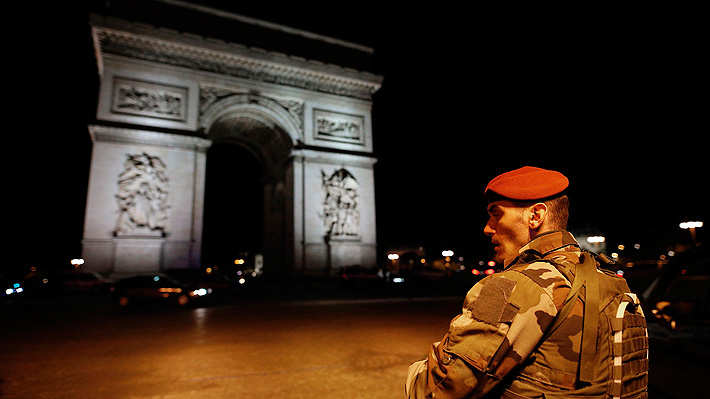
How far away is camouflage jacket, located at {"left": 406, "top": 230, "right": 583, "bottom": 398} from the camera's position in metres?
1.08

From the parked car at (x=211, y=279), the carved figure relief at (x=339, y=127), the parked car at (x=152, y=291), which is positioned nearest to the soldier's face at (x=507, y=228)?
the parked car at (x=152, y=291)

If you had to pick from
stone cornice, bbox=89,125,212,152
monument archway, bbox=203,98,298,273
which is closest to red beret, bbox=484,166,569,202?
stone cornice, bbox=89,125,212,152

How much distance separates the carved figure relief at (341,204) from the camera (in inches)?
842

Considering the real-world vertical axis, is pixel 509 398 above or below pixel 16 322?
above

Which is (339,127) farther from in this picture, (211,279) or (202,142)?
(211,279)

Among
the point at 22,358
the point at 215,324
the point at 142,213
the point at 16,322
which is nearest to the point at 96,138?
the point at 142,213

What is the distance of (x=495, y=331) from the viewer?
1089mm

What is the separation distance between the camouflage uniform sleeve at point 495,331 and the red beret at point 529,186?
283mm

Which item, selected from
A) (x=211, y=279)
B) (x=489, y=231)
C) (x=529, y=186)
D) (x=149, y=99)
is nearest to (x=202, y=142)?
(x=149, y=99)

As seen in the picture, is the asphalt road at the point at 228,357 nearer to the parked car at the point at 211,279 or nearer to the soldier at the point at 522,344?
the soldier at the point at 522,344

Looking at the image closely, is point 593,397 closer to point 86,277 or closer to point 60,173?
point 86,277

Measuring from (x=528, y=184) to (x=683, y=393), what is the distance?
309cm

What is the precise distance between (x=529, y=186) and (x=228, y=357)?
4926 mm

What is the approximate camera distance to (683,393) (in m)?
3.11
